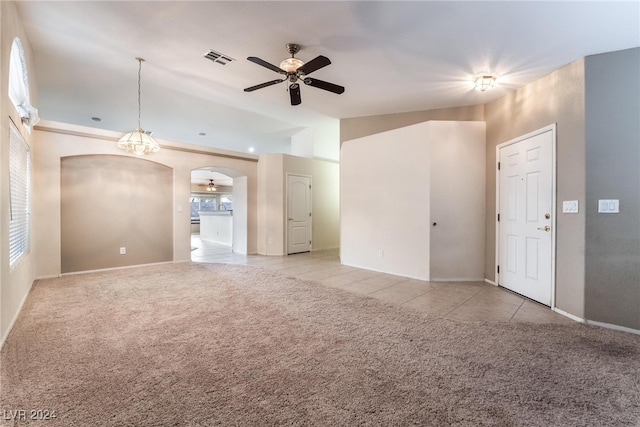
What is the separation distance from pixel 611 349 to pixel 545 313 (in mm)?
807

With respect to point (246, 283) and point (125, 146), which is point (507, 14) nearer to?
point (246, 283)

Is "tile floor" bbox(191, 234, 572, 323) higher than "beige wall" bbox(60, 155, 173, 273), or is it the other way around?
"beige wall" bbox(60, 155, 173, 273)

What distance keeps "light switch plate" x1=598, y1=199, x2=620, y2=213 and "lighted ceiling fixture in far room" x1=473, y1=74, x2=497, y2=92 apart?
1.91 m

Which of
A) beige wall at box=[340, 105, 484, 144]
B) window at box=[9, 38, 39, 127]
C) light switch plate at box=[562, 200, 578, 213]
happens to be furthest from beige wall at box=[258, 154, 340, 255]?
light switch plate at box=[562, 200, 578, 213]

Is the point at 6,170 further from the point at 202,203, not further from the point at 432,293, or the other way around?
the point at 202,203

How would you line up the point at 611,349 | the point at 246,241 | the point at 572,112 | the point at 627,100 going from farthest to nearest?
the point at 246,241 → the point at 572,112 → the point at 627,100 → the point at 611,349

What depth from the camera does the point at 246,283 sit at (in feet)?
13.6

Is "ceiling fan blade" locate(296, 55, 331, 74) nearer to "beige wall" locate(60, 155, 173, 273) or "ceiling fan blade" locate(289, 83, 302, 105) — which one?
"ceiling fan blade" locate(289, 83, 302, 105)

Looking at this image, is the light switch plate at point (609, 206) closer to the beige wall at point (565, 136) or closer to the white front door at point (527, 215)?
the beige wall at point (565, 136)

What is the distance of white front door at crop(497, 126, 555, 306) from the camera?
10.8ft

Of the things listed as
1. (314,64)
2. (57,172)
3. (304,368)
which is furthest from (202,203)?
(304,368)

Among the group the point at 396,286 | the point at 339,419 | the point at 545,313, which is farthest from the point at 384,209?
the point at 339,419

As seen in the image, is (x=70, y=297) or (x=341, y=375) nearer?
(x=341, y=375)

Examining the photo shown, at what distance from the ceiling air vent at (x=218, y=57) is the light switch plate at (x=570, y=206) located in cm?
431
